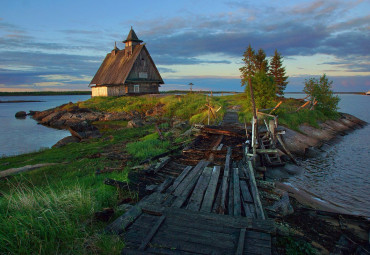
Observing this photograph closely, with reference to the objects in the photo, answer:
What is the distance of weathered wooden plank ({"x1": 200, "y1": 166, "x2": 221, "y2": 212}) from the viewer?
5989mm

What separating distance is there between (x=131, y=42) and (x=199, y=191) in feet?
140

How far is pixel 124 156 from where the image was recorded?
1377 cm

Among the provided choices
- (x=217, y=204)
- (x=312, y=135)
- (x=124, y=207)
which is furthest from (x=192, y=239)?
(x=312, y=135)

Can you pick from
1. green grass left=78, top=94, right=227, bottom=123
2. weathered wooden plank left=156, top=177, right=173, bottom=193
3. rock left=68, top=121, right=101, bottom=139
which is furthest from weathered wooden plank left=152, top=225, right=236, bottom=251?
green grass left=78, top=94, right=227, bottom=123

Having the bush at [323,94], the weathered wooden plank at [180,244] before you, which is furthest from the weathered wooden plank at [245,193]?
the bush at [323,94]

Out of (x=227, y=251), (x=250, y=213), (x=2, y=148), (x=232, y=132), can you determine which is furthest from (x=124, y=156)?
(x=2, y=148)

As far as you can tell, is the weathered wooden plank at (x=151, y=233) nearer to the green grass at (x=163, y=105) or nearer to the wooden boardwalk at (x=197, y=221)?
the wooden boardwalk at (x=197, y=221)

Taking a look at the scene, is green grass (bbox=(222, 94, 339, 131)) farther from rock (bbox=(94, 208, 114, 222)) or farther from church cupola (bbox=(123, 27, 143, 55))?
church cupola (bbox=(123, 27, 143, 55))

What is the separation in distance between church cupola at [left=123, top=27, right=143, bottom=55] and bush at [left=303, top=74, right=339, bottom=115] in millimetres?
30357

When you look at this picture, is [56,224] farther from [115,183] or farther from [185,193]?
[185,193]

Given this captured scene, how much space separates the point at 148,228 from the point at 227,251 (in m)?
1.74

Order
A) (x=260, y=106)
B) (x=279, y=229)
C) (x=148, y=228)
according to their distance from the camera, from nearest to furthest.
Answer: (x=148, y=228) → (x=279, y=229) → (x=260, y=106)

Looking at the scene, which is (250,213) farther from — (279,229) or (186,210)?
(186,210)

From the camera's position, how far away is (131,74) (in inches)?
1630
